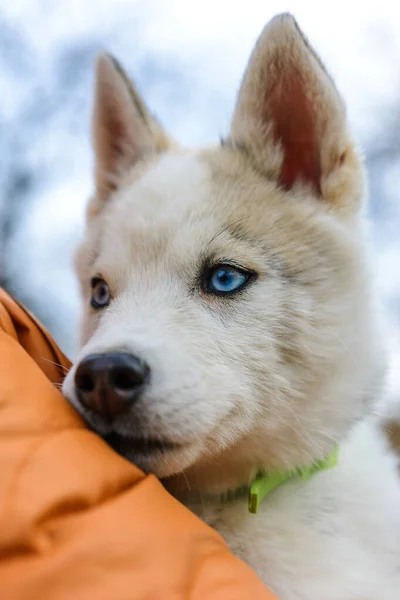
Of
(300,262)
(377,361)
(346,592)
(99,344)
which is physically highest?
(300,262)

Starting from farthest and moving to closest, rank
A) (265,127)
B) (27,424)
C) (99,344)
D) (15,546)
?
(265,127) < (99,344) < (27,424) < (15,546)

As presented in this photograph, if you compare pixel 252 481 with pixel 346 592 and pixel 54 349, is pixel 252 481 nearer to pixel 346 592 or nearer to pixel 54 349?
pixel 346 592

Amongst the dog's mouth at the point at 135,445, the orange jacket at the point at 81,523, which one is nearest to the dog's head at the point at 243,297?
the dog's mouth at the point at 135,445

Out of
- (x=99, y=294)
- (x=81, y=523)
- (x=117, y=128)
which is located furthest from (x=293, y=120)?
(x=81, y=523)

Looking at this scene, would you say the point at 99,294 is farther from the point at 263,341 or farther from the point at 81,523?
the point at 81,523

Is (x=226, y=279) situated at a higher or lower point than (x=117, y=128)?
lower

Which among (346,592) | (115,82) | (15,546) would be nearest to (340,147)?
(115,82)

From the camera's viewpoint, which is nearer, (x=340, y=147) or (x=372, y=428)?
(x=340, y=147)

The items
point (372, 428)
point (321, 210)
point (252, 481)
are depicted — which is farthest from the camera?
point (372, 428)
